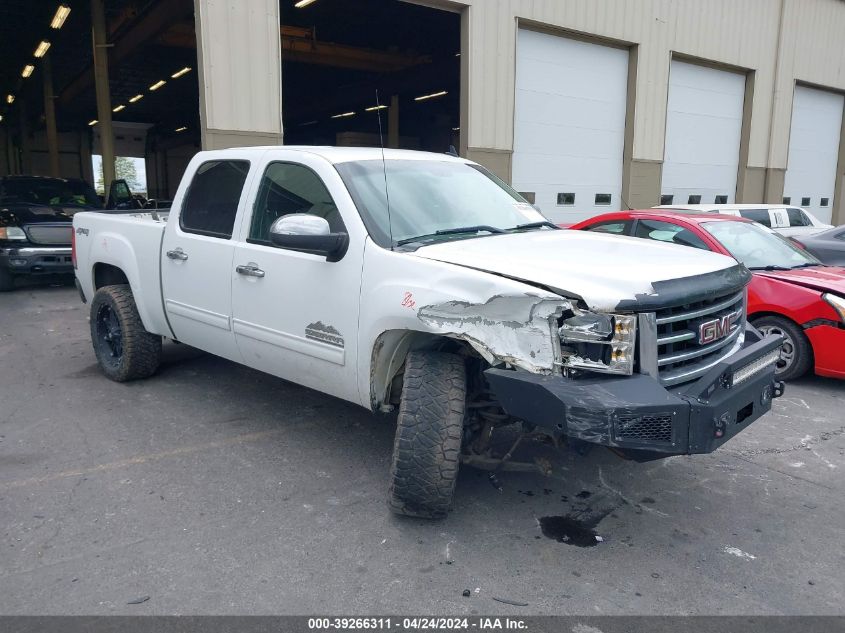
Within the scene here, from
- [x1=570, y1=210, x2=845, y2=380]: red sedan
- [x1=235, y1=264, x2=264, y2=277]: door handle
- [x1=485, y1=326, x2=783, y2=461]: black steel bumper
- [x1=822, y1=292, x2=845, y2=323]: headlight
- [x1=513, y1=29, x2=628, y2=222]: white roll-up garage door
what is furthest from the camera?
[x1=513, y1=29, x2=628, y2=222]: white roll-up garage door

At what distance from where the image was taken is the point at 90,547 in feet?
10.8

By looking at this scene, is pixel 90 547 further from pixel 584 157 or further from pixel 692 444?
pixel 584 157

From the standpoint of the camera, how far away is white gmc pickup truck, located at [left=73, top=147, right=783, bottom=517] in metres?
3.01

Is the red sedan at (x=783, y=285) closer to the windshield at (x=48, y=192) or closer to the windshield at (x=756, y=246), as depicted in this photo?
the windshield at (x=756, y=246)

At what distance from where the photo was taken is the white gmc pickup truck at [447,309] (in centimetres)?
301

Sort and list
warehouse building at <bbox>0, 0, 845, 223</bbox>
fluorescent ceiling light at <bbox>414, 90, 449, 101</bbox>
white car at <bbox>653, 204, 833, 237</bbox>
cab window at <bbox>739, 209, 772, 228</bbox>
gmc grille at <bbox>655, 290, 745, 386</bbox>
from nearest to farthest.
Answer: gmc grille at <bbox>655, 290, 745, 386</bbox>, warehouse building at <bbox>0, 0, 845, 223</bbox>, white car at <bbox>653, 204, 833, 237</bbox>, cab window at <bbox>739, 209, 772, 228</bbox>, fluorescent ceiling light at <bbox>414, 90, 449, 101</bbox>

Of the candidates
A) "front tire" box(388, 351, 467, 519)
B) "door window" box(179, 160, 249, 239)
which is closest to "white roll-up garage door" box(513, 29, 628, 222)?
"door window" box(179, 160, 249, 239)

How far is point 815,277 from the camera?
630cm

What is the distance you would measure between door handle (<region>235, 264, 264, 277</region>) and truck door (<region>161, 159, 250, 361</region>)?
165 mm

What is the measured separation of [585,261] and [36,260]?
9744mm

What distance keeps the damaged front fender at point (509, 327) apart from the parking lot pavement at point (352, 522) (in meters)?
0.98

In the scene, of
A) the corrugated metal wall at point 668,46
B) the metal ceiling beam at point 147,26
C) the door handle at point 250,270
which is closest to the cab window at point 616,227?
the door handle at point 250,270

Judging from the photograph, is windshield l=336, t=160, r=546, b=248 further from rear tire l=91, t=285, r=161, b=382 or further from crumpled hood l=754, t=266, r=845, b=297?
crumpled hood l=754, t=266, r=845, b=297

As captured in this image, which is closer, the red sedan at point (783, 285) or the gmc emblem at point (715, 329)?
the gmc emblem at point (715, 329)
